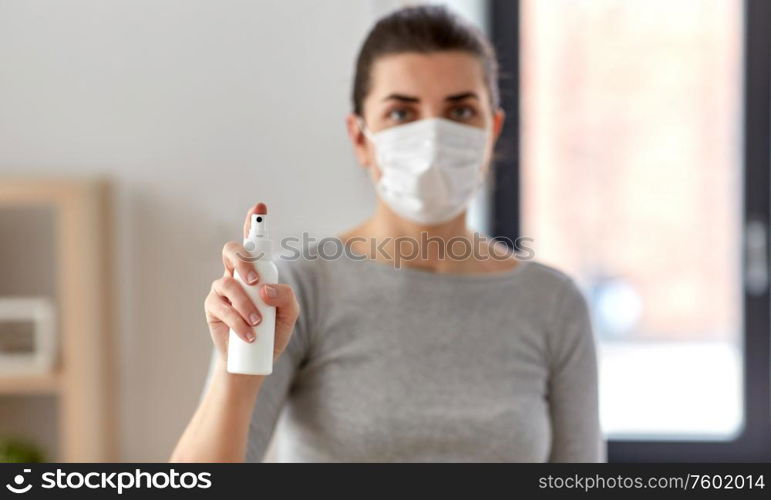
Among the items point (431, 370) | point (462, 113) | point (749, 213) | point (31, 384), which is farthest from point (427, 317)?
point (749, 213)

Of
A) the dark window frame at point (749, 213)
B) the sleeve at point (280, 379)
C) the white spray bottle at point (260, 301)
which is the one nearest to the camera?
the white spray bottle at point (260, 301)

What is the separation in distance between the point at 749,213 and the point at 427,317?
90 centimetres

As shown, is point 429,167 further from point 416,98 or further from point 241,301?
point 241,301

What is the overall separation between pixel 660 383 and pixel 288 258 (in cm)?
95

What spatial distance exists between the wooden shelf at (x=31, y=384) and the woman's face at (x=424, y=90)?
0.38 metres

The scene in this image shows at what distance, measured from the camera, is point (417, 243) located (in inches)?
29.0

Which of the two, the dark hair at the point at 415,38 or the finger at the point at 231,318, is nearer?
the finger at the point at 231,318

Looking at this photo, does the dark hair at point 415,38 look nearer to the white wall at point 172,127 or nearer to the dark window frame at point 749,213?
the white wall at point 172,127

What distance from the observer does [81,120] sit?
0.70 meters

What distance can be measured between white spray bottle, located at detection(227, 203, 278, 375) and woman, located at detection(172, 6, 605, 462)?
147 millimetres

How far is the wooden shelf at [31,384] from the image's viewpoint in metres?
0.82

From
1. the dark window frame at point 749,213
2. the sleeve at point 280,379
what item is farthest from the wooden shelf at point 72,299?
the dark window frame at point 749,213

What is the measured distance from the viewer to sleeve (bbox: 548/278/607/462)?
2.46 feet
